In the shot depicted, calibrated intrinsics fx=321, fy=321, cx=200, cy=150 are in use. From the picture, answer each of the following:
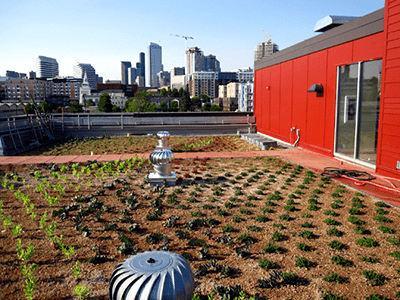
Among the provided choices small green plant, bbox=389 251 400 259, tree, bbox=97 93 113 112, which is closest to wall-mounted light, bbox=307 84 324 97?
small green plant, bbox=389 251 400 259

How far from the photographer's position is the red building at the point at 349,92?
9.55 meters

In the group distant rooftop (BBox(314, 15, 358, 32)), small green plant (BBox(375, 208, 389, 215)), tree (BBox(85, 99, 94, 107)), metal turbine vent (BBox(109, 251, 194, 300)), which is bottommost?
small green plant (BBox(375, 208, 389, 215))

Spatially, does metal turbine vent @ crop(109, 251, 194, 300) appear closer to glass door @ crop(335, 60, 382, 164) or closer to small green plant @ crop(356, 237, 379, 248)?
small green plant @ crop(356, 237, 379, 248)

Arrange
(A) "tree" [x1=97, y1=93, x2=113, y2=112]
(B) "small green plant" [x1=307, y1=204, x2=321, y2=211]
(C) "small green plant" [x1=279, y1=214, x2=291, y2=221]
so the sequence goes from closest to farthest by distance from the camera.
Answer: (C) "small green plant" [x1=279, y1=214, x2=291, y2=221], (B) "small green plant" [x1=307, y1=204, x2=321, y2=211], (A) "tree" [x1=97, y1=93, x2=113, y2=112]

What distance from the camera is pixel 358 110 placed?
1135 cm

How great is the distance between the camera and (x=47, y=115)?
22688 mm

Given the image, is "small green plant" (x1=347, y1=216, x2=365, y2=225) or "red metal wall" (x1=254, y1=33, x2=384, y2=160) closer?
"small green plant" (x1=347, y1=216, x2=365, y2=225)

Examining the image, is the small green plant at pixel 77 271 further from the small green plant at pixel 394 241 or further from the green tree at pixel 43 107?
the green tree at pixel 43 107

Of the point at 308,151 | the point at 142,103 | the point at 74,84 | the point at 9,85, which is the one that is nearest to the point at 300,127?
the point at 308,151

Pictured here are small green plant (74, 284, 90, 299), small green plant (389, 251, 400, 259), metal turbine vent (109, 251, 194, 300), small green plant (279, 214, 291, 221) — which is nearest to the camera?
metal turbine vent (109, 251, 194, 300)

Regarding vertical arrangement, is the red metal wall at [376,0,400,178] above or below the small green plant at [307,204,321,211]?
above

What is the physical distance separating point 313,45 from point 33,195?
12709mm

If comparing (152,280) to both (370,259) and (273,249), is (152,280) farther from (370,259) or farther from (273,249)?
(370,259)

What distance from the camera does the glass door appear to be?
10750 millimetres
